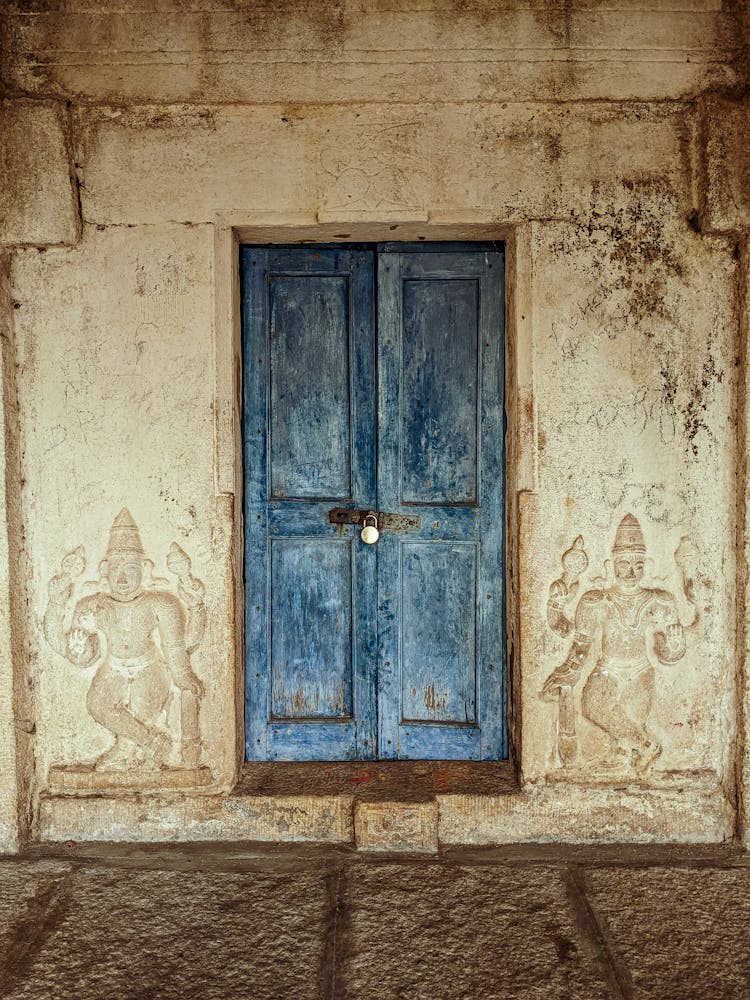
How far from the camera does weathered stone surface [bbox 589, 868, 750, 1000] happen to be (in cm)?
246

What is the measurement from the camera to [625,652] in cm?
334

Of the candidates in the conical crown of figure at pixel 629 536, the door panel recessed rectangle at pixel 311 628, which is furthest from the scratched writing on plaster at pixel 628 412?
the door panel recessed rectangle at pixel 311 628

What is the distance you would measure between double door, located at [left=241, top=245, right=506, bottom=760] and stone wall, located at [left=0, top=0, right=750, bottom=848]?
233mm

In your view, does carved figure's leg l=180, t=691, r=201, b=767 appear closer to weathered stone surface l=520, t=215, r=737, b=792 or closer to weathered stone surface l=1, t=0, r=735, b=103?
weathered stone surface l=520, t=215, r=737, b=792

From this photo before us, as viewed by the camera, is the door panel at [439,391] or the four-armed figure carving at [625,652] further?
the door panel at [439,391]

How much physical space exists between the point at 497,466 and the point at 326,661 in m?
1.20

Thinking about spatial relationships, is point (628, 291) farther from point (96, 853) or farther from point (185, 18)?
point (96, 853)

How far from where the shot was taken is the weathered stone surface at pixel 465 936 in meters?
2.46

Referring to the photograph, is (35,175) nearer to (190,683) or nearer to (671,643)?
(190,683)

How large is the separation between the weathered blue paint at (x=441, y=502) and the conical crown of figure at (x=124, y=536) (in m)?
1.08

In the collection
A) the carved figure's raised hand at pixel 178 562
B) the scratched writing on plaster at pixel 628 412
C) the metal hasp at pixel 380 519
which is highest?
the scratched writing on plaster at pixel 628 412

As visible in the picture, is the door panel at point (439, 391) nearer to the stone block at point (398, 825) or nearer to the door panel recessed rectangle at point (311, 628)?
the door panel recessed rectangle at point (311, 628)

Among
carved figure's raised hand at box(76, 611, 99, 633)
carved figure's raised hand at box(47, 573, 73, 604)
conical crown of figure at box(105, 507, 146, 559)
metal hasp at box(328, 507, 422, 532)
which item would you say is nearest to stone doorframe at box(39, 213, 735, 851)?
conical crown of figure at box(105, 507, 146, 559)

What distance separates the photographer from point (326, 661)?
12.0ft
